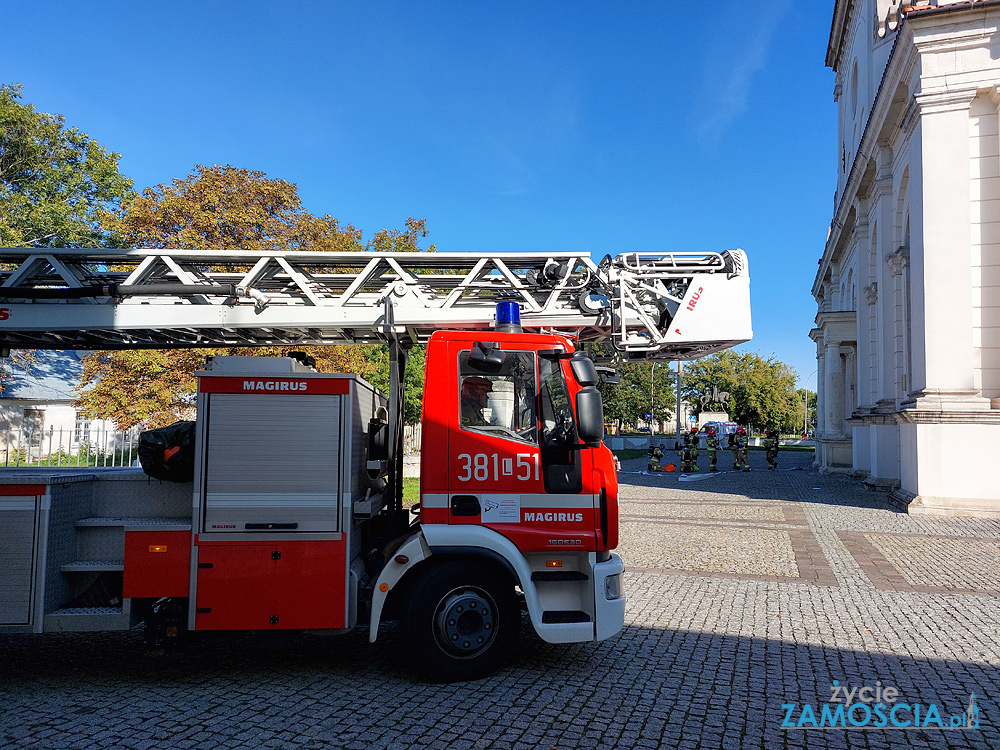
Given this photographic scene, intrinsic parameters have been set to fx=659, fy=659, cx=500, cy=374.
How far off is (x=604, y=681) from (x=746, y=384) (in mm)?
55305

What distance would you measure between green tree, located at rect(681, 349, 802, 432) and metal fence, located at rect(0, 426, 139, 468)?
50620 millimetres

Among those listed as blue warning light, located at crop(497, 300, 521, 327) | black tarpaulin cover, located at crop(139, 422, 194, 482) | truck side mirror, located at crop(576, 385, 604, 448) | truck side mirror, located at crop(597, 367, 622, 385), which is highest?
blue warning light, located at crop(497, 300, 521, 327)

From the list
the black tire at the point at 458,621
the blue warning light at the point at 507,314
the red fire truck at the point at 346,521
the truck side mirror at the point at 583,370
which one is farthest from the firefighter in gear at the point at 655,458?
the truck side mirror at the point at 583,370

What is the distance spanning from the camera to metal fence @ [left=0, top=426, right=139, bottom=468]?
9.23 m

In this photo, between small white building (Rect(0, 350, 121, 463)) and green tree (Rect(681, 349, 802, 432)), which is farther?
green tree (Rect(681, 349, 802, 432))

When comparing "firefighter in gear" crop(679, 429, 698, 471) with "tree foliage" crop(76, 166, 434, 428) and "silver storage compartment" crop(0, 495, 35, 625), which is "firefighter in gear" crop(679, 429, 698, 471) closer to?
"tree foliage" crop(76, 166, 434, 428)

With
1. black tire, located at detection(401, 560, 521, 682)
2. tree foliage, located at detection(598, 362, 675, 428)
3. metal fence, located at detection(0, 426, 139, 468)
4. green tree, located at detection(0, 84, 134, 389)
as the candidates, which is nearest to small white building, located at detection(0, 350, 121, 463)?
green tree, located at detection(0, 84, 134, 389)

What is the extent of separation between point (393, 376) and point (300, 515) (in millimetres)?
1628

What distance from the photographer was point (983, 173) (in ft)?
43.5

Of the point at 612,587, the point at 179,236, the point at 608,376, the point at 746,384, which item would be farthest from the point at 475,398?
the point at 746,384

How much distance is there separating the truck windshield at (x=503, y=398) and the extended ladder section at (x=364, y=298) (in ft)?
4.72

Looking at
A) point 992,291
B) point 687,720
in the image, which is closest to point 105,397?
point 687,720

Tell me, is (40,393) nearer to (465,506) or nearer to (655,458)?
(655,458)

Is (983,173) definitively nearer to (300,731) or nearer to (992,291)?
(992,291)
